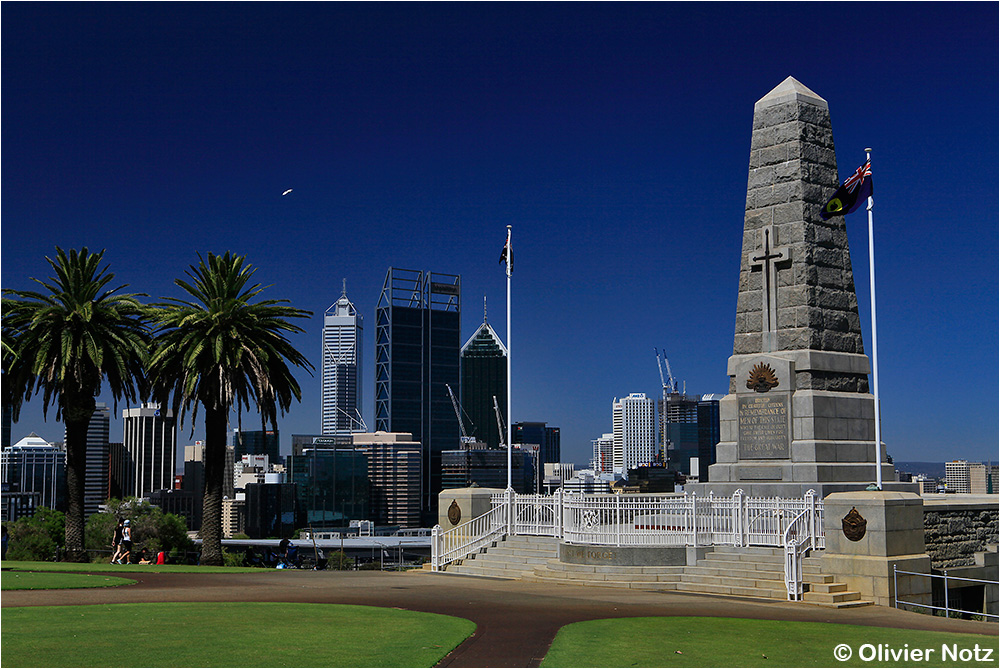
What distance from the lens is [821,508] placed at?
24.8m

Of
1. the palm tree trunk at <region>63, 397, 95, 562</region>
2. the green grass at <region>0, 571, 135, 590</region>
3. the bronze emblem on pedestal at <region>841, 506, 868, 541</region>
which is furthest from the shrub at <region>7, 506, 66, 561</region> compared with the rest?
the bronze emblem on pedestal at <region>841, 506, 868, 541</region>

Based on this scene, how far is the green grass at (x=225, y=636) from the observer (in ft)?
40.0

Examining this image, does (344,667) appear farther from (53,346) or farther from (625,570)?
(53,346)

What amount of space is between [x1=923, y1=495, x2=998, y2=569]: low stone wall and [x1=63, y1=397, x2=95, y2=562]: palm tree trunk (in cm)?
2854

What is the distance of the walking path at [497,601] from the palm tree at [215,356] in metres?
10.9

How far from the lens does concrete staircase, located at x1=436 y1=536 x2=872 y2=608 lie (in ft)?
72.2

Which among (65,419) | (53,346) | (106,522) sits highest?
(53,346)

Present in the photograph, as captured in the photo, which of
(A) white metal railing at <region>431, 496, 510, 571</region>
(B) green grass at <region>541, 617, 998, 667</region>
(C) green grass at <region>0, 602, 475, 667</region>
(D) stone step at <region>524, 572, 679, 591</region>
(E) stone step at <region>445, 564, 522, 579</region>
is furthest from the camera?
(A) white metal railing at <region>431, 496, 510, 571</region>

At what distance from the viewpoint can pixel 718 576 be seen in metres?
23.7

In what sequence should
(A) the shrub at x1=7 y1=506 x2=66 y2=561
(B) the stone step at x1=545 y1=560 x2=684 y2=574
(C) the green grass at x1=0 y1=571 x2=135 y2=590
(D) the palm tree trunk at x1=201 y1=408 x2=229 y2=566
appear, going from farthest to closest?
(A) the shrub at x1=7 y1=506 x2=66 y2=561, (D) the palm tree trunk at x1=201 y1=408 x2=229 y2=566, (B) the stone step at x1=545 y1=560 x2=684 y2=574, (C) the green grass at x1=0 y1=571 x2=135 y2=590

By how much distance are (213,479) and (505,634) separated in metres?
23.6

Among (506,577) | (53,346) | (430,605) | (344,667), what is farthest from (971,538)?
(53,346)

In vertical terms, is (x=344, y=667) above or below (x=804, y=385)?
below
